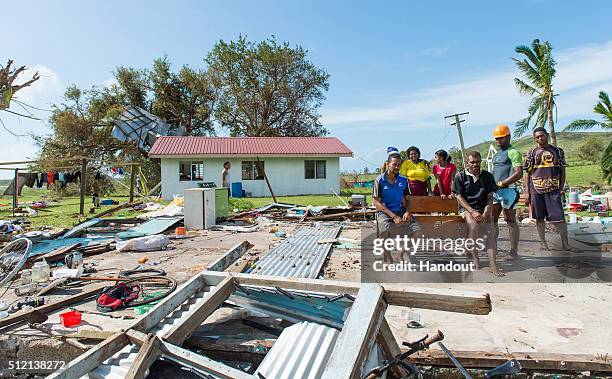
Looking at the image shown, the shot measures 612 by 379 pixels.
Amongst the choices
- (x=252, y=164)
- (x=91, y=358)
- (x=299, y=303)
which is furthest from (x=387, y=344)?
(x=252, y=164)

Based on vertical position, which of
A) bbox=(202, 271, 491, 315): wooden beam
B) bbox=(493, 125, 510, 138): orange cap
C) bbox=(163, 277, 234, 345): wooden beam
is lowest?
bbox=(163, 277, 234, 345): wooden beam

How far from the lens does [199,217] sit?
10242 mm

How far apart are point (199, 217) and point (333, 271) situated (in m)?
5.59

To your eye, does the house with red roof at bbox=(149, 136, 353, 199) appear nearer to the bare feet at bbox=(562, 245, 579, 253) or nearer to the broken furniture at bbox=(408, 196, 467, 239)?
the broken furniture at bbox=(408, 196, 467, 239)

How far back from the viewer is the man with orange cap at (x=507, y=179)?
5.71 m

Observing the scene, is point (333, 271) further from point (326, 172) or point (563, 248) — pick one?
point (326, 172)

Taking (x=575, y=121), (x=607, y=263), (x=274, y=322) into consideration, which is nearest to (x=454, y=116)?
(x=575, y=121)

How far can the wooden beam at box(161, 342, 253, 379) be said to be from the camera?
243 centimetres

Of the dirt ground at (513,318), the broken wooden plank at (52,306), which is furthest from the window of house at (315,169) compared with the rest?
the broken wooden plank at (52,306)

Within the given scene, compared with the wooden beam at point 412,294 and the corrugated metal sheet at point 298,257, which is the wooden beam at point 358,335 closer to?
the wooden beam at point 412,294

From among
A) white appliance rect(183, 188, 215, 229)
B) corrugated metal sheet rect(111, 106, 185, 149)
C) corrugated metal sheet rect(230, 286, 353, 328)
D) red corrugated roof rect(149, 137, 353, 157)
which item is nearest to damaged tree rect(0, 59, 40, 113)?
white appliance rect(183, 188, 215, 229)

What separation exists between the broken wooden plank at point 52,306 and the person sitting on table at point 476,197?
4.67 meters

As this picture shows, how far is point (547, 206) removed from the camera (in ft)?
19.0

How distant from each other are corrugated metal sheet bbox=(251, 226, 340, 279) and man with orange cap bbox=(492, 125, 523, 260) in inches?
105
